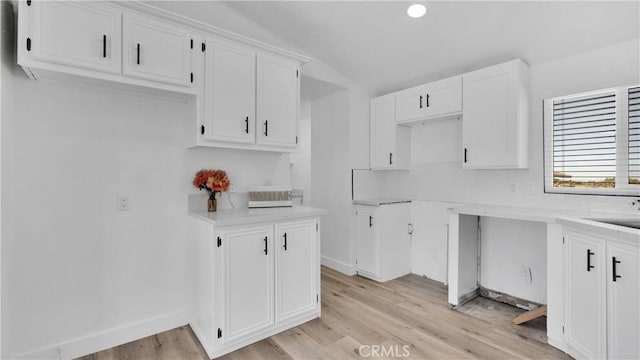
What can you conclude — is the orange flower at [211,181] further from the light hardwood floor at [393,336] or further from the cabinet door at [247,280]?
the light hardwood floor at [393,336]

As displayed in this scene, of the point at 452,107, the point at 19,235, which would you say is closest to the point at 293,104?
the point at 452,107

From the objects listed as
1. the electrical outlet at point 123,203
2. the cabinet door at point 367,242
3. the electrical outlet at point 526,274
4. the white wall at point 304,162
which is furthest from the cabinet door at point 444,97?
the electrical outlet at point 123,203

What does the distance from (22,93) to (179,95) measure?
0.90 metres

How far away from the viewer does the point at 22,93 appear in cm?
189

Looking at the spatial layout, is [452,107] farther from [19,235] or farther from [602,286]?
[19,235]

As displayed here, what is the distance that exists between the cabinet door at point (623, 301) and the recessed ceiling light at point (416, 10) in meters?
2.08

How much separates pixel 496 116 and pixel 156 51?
2.78 meters

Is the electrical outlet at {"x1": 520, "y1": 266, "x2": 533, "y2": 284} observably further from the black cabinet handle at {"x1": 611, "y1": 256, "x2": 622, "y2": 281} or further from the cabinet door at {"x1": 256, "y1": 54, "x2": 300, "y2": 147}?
the cabinet door at {"x1": 256, "y1": 54, "x2": 300, "y2": 147}

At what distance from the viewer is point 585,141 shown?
2.54 m

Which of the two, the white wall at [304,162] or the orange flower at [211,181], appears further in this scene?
the white wall at [304,162]

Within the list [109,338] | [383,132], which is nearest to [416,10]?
[383,132]

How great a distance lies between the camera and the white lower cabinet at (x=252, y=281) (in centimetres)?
206

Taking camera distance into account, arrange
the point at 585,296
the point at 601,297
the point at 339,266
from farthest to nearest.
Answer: the point at 339,266 < the point at 585,296 < the point at 601,297

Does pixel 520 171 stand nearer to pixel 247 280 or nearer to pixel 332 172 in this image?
pixel 332 172
